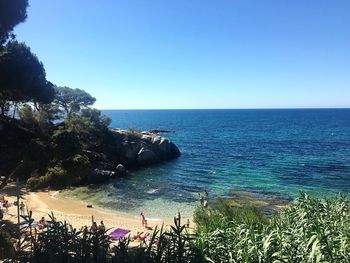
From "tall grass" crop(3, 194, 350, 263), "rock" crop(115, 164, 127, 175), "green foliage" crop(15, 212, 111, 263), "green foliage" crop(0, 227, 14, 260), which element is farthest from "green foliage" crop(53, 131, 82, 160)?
"rock" crop(115, 164, 127, 175)

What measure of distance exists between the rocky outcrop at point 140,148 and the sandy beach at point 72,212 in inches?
632

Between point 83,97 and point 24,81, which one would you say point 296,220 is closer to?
point 24,81

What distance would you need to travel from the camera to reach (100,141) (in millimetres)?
46312

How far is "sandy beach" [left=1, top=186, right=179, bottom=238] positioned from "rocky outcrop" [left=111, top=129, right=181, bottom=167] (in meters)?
16.1

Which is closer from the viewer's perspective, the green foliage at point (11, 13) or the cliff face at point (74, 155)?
the cliff face at point (74, 155)

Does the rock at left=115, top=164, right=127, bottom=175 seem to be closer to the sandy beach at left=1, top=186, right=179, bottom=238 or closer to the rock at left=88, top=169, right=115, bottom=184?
the rock at left=88, top=169, right=115, bottom=184

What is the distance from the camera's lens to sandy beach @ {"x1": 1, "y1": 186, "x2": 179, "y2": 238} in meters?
24.3

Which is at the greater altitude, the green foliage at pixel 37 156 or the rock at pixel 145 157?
the green foliage at pixel 37 156

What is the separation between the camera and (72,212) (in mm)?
27312

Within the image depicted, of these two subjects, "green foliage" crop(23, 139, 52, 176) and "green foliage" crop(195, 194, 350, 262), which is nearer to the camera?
"green foliage" crop(195, 194, 350, 262)

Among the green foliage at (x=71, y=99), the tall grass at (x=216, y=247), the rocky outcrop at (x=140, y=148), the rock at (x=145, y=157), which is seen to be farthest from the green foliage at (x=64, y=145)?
the green foliage at (x=71, y=99)

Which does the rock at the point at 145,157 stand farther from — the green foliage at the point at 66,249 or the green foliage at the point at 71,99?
the green foliage at the point at 66,249

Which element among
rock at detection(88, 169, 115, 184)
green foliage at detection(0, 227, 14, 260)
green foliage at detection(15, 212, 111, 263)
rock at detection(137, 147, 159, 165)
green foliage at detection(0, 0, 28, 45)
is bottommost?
rock at detection(88, 169, 115, 184)

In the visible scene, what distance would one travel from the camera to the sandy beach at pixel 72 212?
79.7 ft
